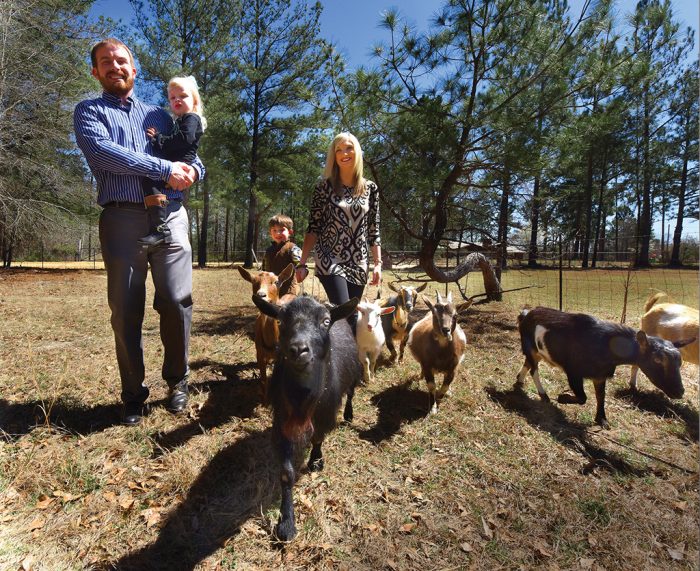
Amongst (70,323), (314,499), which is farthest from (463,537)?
(70,323)

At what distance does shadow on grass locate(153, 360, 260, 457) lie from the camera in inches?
114

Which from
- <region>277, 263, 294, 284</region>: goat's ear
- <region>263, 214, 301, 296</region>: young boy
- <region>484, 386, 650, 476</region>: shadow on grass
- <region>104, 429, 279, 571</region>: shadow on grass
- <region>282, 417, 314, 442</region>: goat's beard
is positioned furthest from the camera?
<region>263, 214, 301, 296</region>: young boy

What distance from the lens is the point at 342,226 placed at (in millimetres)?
3305

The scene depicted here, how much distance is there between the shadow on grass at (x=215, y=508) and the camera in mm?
1959

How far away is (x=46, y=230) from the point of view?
1280 centimetres

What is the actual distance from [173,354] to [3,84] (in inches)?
521

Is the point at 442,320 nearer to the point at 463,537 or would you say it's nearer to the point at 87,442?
the point at 463,537

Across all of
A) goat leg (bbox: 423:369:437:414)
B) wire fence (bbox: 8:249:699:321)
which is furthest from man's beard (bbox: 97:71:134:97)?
wire fence (bbox: 8:249:699:321)

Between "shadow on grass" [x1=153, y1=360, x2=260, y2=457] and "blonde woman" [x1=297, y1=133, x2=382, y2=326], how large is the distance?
1.40 m

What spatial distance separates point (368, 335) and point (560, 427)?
2147 mm

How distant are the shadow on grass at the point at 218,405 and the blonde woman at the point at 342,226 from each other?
1404mm

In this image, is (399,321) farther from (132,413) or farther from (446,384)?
(132,413)

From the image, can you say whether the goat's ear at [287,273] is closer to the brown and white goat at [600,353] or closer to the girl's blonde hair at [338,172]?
the girl's blonde hair at [338,172]

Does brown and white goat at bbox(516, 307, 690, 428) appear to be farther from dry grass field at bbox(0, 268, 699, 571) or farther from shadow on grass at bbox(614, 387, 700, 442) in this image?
shadow on grass at bbox(614, 387, 700, 442)
